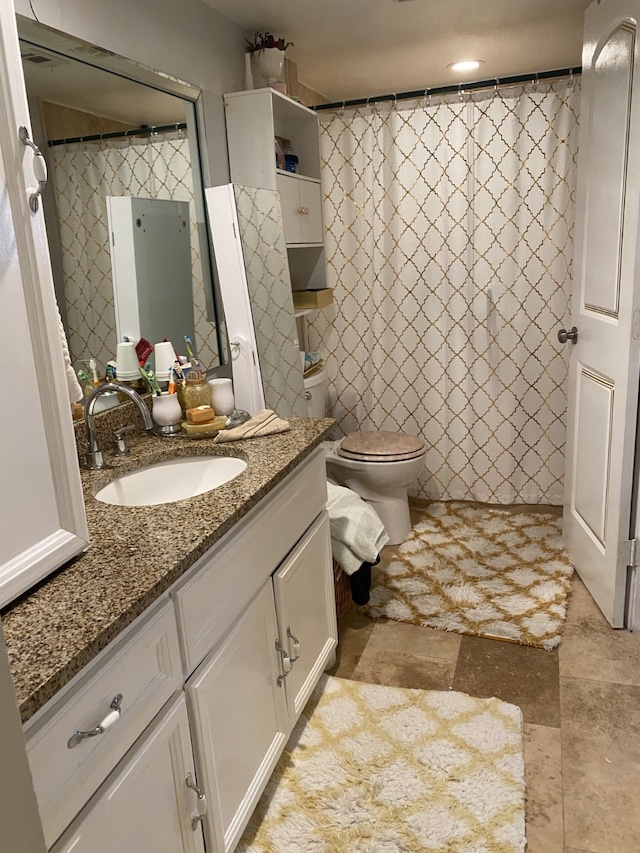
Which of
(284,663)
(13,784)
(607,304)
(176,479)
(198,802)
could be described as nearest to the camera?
(13,784)

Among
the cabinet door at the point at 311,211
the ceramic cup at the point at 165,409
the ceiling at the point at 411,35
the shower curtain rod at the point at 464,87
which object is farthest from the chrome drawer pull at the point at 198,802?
the shower curtain rod at the point at 464,87

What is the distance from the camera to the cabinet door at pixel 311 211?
9.16ft

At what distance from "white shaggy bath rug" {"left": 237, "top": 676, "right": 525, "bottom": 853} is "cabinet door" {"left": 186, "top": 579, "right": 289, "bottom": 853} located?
0.13m

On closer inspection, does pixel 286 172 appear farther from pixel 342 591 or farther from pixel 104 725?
pixel 104 725

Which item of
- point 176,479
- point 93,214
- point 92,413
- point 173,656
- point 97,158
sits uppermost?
point 97,158

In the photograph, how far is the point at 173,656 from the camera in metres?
1.16

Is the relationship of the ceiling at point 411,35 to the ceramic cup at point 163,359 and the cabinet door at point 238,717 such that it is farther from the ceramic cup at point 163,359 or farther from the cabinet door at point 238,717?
the cabinet door at point 238,717

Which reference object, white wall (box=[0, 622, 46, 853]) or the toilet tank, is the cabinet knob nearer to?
white wall (box=[0, 622, 46, 853])

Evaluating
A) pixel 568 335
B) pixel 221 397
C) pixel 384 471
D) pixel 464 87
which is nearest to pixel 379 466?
pixel 384 471

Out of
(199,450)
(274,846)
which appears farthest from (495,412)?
(274,846)

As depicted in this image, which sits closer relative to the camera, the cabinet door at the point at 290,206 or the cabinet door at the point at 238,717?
the cabinet door at the point at 238,717

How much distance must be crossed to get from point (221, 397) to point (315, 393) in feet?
3.45

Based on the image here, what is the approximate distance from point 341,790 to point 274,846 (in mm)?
217

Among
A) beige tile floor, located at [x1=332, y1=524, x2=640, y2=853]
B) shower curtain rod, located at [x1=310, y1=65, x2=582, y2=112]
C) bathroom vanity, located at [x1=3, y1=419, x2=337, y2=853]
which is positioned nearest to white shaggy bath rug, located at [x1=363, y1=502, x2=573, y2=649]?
beige tile floor, located at [x1=332, y1=524, x2=640, y2=853]
